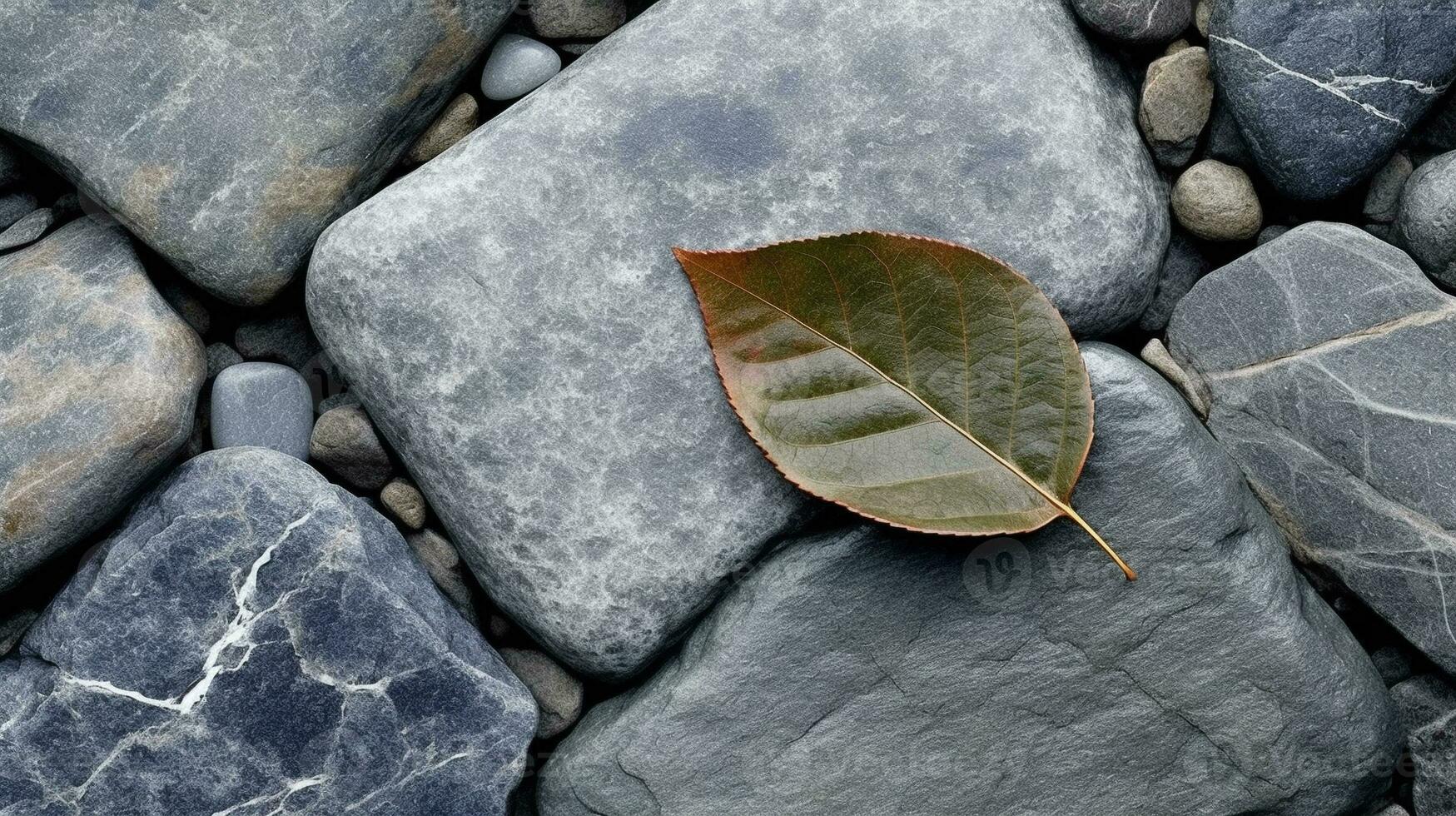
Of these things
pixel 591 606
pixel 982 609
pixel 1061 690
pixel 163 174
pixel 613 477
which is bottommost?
pixel 1061 690

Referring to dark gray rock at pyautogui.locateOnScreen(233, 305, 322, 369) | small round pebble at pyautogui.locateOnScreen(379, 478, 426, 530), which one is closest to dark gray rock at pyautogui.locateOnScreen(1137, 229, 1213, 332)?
small round pebble at pyautogui.locateOnScreen(379, 478, 426, 530)

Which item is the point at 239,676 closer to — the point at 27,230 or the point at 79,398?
the point at 79,398

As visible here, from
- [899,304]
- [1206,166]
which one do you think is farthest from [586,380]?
[1206,166]

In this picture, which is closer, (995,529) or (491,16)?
(995,529)

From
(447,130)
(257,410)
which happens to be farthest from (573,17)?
(257,410)

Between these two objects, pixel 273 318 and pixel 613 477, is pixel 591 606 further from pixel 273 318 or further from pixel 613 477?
pixel 273 318

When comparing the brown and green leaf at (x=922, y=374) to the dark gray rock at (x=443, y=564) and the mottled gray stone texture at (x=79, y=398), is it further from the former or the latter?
the mottled gray stone texture at (x=79, y=398)
